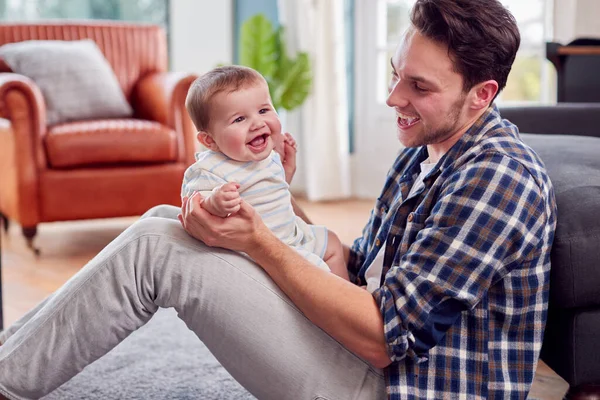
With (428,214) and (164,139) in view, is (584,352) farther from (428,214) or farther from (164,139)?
(164,139)

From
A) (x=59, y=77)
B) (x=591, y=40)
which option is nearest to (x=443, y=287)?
(x=591, y=40)

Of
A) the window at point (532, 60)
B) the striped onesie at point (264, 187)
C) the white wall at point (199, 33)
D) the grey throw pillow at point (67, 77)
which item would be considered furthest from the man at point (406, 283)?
the white wall at point (199, 33)

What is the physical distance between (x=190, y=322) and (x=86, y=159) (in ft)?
7.53

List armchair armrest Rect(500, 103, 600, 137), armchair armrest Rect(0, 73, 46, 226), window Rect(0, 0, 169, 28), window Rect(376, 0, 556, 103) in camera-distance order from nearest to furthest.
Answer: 1. armchair armrest Rect(500, 103, 600, 137)
2. armchair armrest Rect(0, 73, 46, 226)
3. window Rect(376, 0, 556, 103)
4. window Rect(0, 0, 169, 28)

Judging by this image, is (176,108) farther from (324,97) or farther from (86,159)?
(324,97)

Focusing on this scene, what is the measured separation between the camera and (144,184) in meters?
3.65

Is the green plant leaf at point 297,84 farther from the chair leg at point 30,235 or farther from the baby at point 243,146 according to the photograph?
the baby at point 243,146

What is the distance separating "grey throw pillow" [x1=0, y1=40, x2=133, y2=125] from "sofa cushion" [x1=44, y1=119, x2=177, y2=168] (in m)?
0.13

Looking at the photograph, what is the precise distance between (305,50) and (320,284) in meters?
3.66

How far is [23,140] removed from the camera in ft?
11.3

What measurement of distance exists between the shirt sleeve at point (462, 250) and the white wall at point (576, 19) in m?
2.93

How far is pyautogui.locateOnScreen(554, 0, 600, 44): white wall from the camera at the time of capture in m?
3.85

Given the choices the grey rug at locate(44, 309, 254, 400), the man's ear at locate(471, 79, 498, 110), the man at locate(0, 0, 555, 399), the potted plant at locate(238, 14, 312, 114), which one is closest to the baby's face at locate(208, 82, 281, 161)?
the man at locate(0, 0, 555, 399)

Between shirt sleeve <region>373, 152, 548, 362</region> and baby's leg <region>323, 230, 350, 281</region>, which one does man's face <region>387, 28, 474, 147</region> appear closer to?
shirt sleeve <region>373, 152, 548, 362</region>
